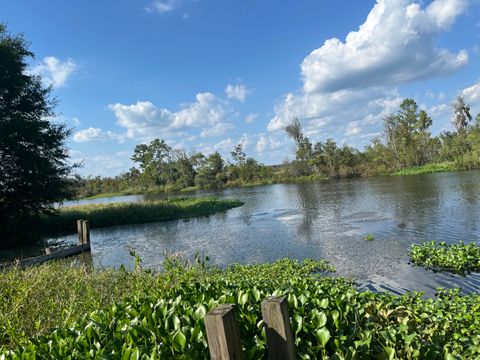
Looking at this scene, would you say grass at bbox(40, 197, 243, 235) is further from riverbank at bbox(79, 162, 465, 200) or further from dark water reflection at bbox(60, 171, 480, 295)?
riverbank at bbox(79, 162, 465, 200)

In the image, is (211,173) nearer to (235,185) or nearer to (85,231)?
(235,185)

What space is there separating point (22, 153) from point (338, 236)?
17194 millimetres

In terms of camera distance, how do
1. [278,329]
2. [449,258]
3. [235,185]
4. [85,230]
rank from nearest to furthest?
[278,329] < [449,258] < [85,230] < [235,185]

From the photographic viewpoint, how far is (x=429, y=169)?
53781mm

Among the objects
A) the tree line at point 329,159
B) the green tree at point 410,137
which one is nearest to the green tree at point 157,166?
the tree line at point 329,159

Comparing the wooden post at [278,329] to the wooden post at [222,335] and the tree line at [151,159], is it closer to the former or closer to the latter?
the wooden post at [222,335]

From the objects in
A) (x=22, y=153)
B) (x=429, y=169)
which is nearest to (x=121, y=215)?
(x=22, y=153)

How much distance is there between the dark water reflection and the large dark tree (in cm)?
312

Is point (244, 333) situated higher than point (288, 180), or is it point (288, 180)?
point (244, 333)

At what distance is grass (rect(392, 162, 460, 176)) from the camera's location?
168ft

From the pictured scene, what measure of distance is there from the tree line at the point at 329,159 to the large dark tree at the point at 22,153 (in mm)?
26923

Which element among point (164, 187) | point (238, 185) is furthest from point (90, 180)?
point (238, 185)

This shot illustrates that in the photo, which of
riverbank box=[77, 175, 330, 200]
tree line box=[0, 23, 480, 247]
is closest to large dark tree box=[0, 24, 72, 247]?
tree line box=[0, 23, 480, 247]

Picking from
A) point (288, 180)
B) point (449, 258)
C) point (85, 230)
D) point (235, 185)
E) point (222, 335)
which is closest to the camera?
point (222, 335)
